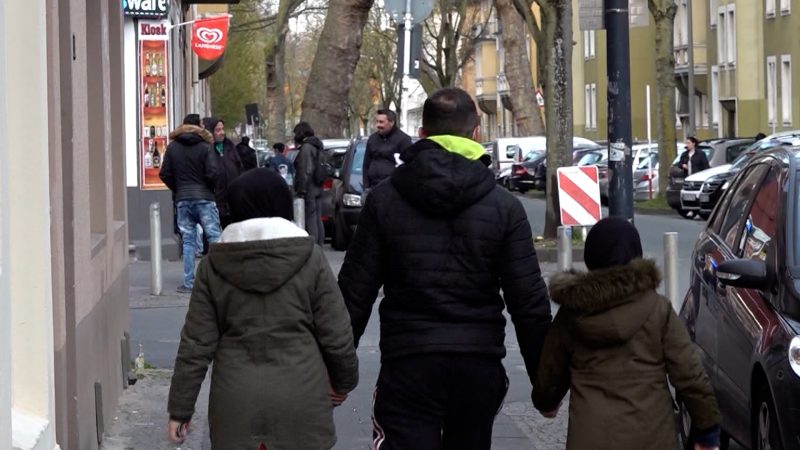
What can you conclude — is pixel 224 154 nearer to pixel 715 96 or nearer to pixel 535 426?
pixel 535 426

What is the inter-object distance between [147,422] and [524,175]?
4169 centimetres

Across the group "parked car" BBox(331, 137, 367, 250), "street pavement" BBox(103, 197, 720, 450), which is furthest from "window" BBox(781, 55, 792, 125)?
"street pavement" BBox(103, 197, 720, 450)

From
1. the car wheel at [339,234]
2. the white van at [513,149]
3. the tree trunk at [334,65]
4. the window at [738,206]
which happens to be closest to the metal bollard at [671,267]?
the window at [738,206]

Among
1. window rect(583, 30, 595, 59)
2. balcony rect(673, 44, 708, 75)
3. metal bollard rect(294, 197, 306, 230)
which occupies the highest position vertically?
window rect(583, 30, 595, 59)

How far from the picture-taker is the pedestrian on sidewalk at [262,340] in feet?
17.7

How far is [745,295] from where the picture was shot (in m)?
7.51

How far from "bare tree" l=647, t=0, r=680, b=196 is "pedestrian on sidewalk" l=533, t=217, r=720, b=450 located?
3362 cm

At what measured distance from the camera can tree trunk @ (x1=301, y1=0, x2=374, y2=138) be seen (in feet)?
106

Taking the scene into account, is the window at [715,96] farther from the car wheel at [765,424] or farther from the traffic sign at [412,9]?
the car wheel at [765,424]

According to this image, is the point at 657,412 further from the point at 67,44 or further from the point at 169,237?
the point at 169,237

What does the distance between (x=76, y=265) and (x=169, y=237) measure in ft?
50.9

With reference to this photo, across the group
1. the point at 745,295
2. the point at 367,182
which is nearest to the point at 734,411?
the point at 745,295

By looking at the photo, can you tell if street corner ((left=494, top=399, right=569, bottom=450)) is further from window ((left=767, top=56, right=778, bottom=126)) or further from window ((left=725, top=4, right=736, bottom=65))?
window ((left=725, top=4, right=736, bottom=65))

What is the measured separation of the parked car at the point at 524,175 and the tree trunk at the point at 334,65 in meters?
16.5
